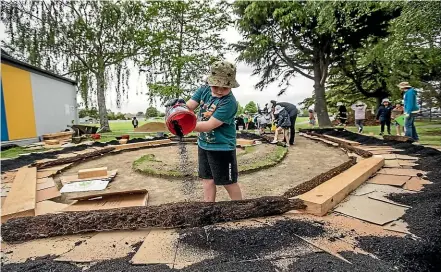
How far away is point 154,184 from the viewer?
4195 mm

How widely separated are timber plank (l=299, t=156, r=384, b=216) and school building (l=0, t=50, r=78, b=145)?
38.6ft

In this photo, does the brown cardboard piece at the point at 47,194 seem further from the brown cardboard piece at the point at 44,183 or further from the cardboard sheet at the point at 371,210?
the cardboard sheet at the point at 371,210

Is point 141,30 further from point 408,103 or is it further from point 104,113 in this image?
point 408,103

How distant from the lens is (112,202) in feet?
9.68

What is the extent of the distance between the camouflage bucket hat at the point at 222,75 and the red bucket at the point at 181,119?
36cm

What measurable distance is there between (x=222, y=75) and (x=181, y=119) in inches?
21.1

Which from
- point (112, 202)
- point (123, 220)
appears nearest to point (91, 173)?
point (112, 202)

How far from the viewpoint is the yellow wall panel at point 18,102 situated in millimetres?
10914

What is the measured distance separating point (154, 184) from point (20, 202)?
1.69m

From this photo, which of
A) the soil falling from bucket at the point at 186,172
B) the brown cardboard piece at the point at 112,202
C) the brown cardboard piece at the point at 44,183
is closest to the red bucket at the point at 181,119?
the soil falling from bucket at the point at 186,172

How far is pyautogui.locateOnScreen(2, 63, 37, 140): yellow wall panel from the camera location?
35.8 feet

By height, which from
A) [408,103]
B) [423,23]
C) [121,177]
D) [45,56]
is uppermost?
[45,56]

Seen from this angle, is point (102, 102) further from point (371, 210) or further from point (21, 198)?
point (371, 210)

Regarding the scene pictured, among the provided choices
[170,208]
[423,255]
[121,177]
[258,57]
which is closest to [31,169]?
[121,177]
